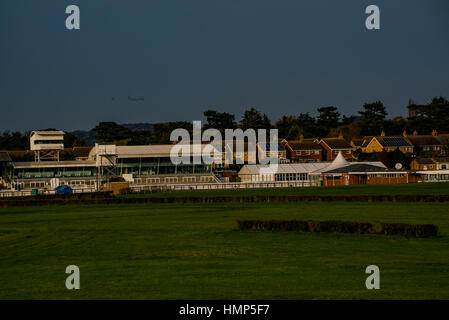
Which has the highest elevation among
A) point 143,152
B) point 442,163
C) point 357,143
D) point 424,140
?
point 424,140

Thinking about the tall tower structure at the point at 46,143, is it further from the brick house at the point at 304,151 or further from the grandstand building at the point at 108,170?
the brick house at the point at 304,151

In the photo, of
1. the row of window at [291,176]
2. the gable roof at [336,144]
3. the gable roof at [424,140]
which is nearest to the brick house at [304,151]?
the gable roof at [336,144]

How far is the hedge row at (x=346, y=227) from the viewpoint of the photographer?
36375 millimetres

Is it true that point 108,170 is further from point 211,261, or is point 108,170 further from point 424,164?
point 211,261

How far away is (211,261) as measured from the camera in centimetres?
2986

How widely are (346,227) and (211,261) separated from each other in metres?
11.3

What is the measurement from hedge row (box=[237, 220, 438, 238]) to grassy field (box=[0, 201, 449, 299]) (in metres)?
0.79

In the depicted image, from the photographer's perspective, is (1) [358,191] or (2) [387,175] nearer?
(1) [358,191]

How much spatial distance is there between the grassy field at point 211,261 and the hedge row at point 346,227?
79 centimetres

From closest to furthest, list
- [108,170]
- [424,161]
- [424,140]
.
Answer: [108,170]
[424,161]
[424,140]

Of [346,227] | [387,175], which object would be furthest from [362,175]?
[346,227]

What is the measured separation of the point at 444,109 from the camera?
18388 cm
